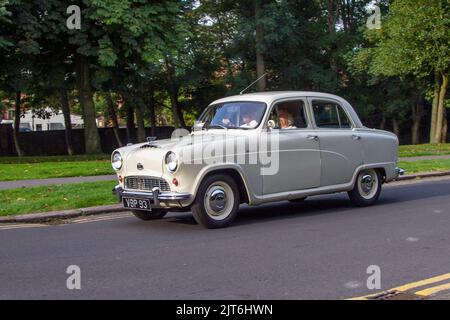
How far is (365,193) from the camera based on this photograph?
434 inches

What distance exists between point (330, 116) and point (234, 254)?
13.7 ft

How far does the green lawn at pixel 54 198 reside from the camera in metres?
10.6

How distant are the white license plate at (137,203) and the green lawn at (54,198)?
206 cm

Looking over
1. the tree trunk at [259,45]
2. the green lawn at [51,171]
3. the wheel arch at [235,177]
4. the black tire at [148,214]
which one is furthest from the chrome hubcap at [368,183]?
the tree trunk at [259,45]

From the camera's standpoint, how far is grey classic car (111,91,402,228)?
859 centimetres

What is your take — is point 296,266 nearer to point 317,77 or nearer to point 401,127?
point 317,77

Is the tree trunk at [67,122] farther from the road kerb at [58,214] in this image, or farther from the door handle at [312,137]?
the door handle at [312,137]

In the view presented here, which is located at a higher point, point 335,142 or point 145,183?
point 335,142

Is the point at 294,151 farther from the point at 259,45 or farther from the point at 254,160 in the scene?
the point at 259,45

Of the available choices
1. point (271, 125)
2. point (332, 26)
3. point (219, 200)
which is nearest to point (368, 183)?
point (271, 125)

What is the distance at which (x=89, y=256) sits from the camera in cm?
719

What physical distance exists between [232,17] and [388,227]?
1430 inches

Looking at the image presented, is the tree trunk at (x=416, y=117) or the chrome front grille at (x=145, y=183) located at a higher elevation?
the tree trunk at (x=416, y=117)

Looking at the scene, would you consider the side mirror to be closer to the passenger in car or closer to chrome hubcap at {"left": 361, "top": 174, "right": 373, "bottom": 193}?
the passenger in car
